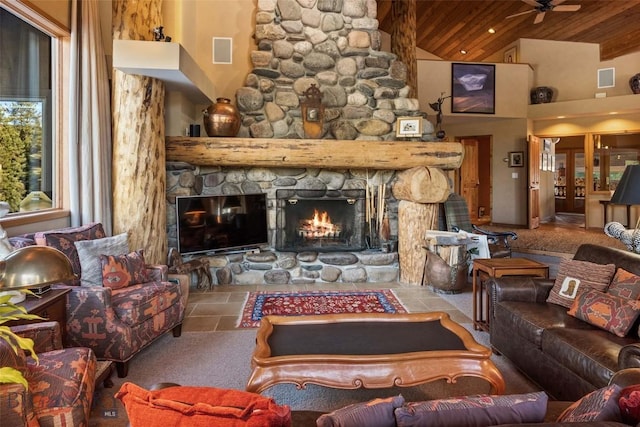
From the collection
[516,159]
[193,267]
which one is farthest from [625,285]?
[516,159]

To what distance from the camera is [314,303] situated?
170 inches

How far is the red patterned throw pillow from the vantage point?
3.11 metres

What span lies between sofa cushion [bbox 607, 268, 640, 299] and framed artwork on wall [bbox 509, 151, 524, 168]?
724 cm

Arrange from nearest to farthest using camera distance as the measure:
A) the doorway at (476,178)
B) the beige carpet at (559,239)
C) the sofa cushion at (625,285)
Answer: the sofa cushion at (625,285)
the beige carpet at (559,239)
the doorway at (476,178)

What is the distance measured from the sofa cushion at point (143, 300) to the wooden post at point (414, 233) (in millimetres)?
2906

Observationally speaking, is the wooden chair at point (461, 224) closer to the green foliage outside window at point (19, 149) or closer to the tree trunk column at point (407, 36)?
the tree trunk column at point (407, 36)

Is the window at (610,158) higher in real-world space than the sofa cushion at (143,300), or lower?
higher

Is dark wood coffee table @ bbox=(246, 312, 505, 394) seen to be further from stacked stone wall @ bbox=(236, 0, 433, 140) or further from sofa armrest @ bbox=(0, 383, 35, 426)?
stacked stone wall @ bbox=(236, 0, 433, 140)

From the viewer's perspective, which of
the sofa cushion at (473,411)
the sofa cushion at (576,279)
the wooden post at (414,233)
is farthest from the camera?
the wooden post at (414,233)

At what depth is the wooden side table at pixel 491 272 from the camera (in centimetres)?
328

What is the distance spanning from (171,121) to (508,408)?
15.3 ft

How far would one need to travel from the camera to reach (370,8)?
5551mm

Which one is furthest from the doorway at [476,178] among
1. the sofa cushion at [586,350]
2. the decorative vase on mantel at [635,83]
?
the sofa cushion at [586,350]

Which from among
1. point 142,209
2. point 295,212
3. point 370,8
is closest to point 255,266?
point 295,212
